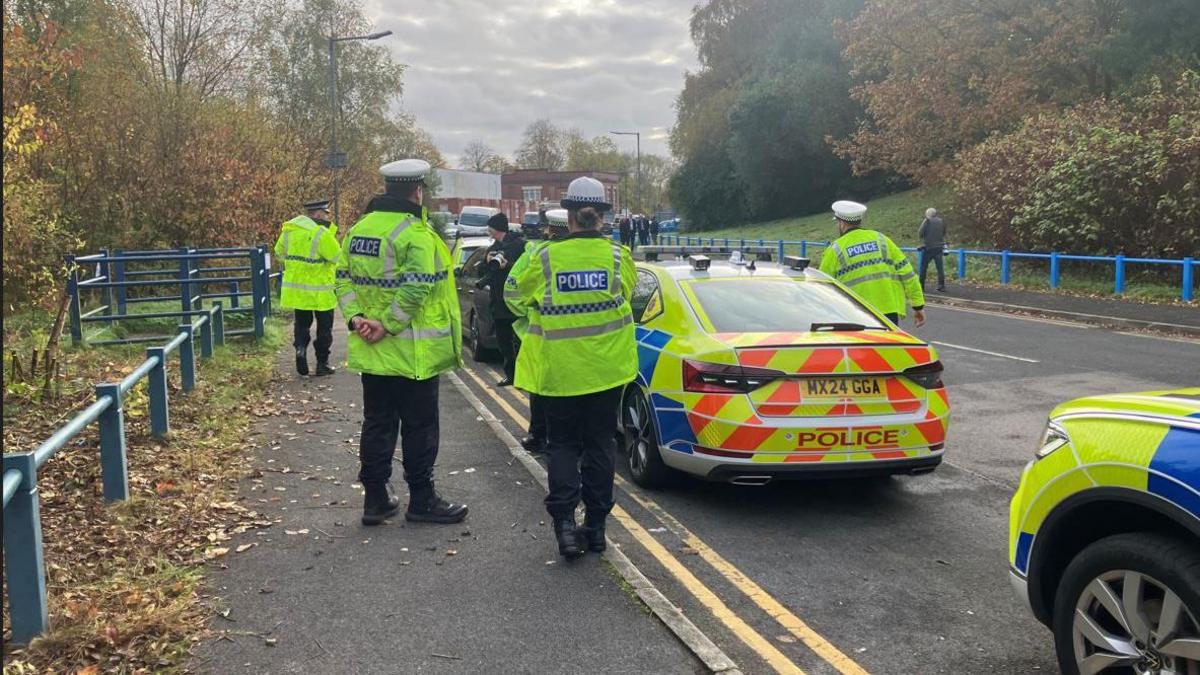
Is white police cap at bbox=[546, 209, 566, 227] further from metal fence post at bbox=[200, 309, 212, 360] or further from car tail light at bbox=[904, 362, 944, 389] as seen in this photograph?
metal fence post at bbox=[200, 309, 212, 360]

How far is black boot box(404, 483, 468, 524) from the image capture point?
220 inches

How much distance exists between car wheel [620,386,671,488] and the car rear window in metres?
0.72

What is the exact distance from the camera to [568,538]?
16.2 feet

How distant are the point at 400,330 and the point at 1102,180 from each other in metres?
17.6

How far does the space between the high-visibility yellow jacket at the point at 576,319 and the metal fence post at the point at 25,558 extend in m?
2.22

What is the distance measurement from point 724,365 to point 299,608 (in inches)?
98.7

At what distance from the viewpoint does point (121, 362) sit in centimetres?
1046

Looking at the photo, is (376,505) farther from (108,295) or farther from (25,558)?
(108,295)

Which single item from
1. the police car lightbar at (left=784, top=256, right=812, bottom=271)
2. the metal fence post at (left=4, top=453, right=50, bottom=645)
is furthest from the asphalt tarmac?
the metal fence post at (left=4, top=453, right=50, bottom=645)

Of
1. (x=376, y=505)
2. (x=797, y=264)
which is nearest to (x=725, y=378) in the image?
(x=797, y=264)

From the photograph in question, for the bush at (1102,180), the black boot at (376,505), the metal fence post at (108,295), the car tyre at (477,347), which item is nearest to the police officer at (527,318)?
the black boot at (376,505)

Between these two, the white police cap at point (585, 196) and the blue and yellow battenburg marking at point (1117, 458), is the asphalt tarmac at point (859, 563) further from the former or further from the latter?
the white police cap at point (585, 196)

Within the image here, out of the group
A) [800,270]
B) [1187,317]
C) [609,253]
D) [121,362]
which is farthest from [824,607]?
[1187,317]

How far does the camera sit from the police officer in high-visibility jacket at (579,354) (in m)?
4.93
